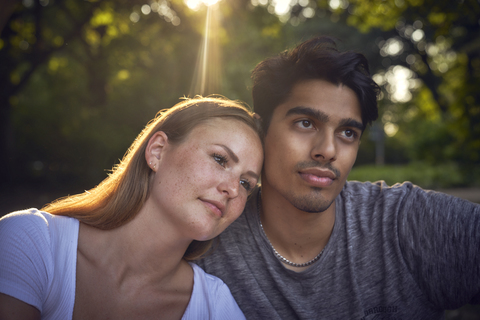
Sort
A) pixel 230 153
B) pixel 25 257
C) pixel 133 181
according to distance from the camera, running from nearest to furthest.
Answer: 1. pixel 25 257
2. pixel 230 153
3. pixel 133 181

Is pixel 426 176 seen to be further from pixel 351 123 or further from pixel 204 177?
pixel 204 177

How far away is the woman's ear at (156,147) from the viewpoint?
2397mm

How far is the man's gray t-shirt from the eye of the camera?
2.48 meters

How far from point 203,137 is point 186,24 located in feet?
35.1

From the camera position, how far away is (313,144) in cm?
262

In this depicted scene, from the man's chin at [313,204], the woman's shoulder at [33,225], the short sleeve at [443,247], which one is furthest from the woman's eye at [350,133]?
the woman's shoulder at [33,225]

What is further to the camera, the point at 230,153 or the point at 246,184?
the point at 246,184

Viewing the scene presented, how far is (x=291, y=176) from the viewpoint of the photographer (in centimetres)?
263

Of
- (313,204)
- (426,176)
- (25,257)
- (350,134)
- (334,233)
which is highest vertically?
(426,176)

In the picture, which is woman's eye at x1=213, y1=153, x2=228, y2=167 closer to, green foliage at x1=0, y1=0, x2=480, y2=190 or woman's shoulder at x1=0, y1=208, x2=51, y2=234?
woman's shoulder at x1=0, y1=208, x2=51, y2=234

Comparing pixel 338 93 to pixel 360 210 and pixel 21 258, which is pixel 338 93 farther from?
pixel 21 258

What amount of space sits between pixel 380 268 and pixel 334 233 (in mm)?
442

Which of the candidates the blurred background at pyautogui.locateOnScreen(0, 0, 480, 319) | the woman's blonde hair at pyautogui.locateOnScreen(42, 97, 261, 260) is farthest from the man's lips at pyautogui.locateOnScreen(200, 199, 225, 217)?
the blurred background at pyautogui.locateOnScreen(0, 0, 480, 319)

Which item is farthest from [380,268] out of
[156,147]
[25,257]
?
[25,257]
